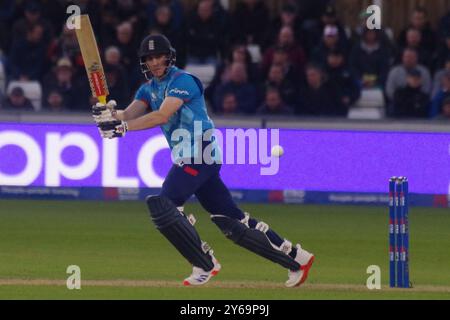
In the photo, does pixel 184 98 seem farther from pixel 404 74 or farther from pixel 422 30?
pixel 422 30

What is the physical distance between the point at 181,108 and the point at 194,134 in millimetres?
243

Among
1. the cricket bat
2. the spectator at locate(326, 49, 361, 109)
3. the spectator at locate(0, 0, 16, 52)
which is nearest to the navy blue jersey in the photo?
the cricket bat

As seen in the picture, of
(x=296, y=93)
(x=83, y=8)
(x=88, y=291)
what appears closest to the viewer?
(x=88, y=291)

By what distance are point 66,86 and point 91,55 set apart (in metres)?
9.24

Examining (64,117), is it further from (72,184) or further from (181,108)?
(181,108)

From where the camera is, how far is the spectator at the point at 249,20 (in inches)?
857

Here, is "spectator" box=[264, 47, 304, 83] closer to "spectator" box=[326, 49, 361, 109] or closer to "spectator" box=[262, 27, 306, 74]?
"spectator" box=[262, 27, 306, 74]

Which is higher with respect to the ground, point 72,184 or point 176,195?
point 176,195

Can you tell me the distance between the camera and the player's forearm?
11539 millimetres

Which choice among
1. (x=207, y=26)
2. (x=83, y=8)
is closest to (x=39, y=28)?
(x=83, y=8)

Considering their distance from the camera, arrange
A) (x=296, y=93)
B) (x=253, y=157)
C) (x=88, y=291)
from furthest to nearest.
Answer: (x=296, y=93) → (x=253, y=157) → (x=88, y=291)

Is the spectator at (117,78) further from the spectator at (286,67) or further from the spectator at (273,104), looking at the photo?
the spectator at (286,67)

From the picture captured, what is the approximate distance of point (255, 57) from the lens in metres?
22.0

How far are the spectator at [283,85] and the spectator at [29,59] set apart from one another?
3.63 metres
